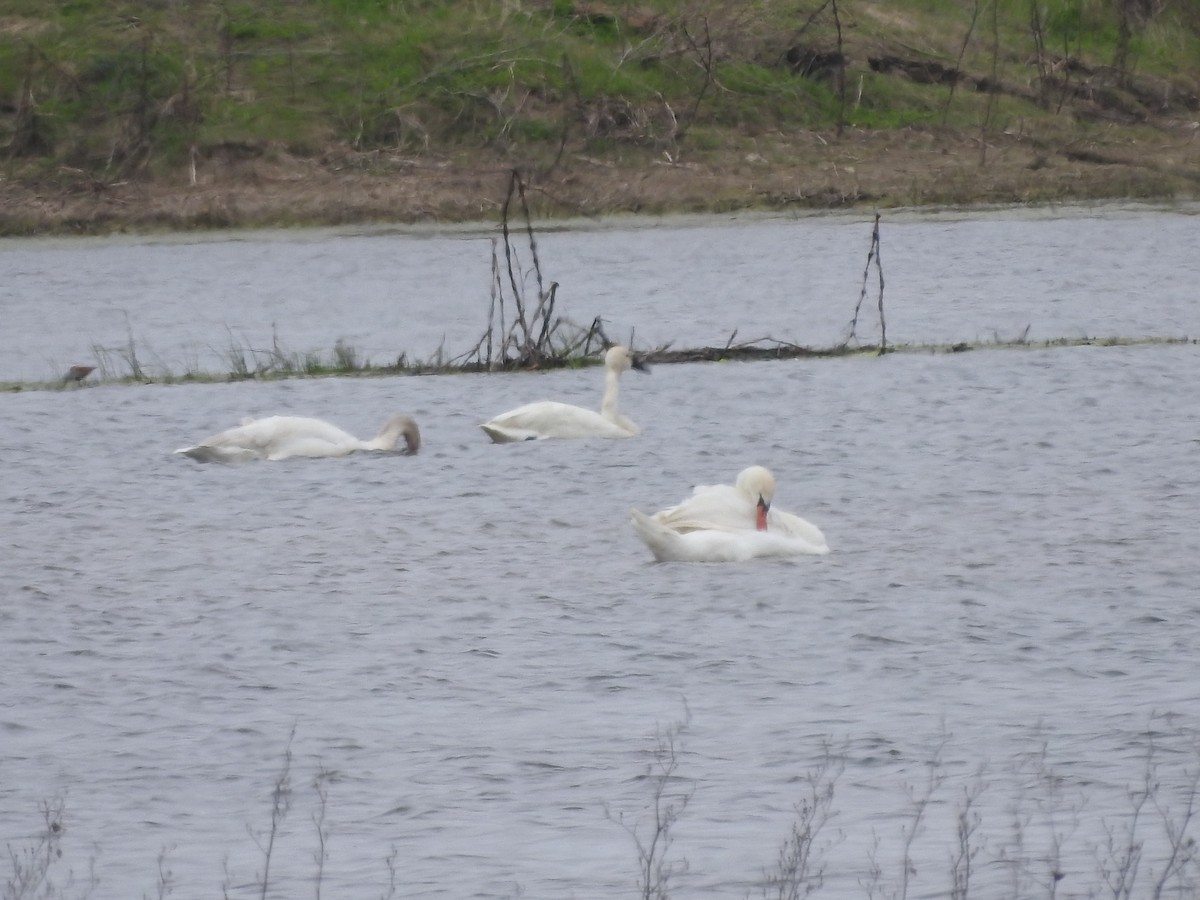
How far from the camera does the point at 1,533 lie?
12.1 metres

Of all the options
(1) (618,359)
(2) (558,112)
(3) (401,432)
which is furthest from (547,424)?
(2) (558,112)

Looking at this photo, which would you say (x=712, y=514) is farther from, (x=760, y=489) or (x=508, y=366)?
(x=508, y=366)

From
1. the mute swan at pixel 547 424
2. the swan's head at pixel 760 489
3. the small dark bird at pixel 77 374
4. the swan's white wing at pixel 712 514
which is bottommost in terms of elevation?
the small dark bird at pixel 77 374

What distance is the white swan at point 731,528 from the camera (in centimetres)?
1041

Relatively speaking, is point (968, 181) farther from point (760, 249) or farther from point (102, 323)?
point (102, 323)

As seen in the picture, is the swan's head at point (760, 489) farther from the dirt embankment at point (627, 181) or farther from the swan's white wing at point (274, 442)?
the dirt embankment at point (627, 181)

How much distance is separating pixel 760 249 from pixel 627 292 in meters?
4.59

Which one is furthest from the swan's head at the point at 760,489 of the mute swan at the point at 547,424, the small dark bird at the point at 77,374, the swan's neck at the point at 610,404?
the small dark bird at the point at 77,374

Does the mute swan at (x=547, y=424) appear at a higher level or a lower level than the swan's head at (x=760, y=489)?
lower

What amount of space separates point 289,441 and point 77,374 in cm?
434

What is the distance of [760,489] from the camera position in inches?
419

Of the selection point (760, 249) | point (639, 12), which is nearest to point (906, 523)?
point (760, 249)

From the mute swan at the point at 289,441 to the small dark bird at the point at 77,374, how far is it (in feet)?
12.7

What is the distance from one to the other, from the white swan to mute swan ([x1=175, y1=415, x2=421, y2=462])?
11.7ft
